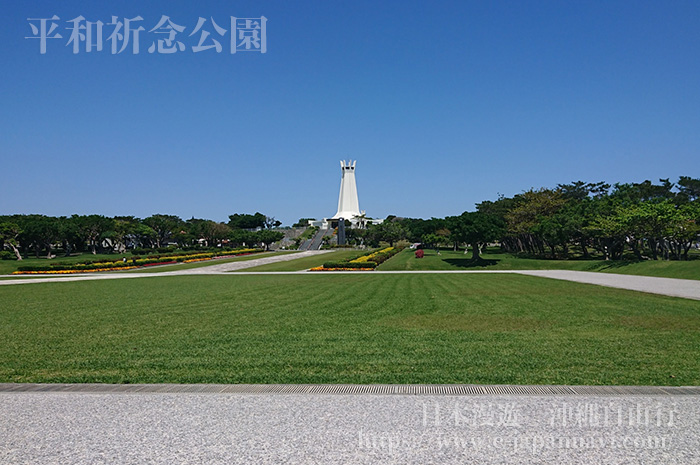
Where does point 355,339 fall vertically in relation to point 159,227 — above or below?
below

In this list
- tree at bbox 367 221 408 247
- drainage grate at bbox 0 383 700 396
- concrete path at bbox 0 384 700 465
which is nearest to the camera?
concrete path at bbox 0 384 700 465

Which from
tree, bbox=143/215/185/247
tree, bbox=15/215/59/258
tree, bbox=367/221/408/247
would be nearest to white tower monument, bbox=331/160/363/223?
tree, bbox=367/221/408/247

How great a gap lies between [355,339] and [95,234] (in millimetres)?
56632

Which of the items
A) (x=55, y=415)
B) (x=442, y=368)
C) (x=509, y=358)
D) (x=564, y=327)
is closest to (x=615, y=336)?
(x=564, y=327)

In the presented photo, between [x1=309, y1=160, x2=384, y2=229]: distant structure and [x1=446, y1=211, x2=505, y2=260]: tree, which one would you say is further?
[x1=309, y1=160, x2=384, y2=229]: distant structure

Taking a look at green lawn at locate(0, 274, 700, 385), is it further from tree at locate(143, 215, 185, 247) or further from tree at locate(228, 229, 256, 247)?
tree at locate(143, 215, 185, 247)

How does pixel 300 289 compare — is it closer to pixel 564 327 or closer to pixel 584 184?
pixel 564 327

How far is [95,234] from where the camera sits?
179 ft

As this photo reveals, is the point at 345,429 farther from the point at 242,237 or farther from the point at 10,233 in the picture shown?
the point at 242,237

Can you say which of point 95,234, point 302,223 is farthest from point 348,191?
point 95,234

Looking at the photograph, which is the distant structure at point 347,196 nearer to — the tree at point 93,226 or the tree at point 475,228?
the tree at point 93,226

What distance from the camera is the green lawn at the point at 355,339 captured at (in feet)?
18.7

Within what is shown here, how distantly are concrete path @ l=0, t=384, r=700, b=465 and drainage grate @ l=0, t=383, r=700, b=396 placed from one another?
0.13 m

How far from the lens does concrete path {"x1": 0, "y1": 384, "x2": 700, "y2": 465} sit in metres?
3.53
